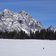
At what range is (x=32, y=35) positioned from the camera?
10562 centimetres

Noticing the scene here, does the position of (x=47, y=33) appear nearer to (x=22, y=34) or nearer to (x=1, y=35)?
(x=22, y=34)

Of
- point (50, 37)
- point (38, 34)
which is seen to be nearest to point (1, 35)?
point (38, 34)

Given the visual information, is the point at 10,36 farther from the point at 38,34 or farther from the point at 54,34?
the point at 54,34

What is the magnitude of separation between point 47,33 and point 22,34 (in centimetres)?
1386

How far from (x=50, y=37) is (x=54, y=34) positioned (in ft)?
11.1

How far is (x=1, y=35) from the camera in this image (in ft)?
343

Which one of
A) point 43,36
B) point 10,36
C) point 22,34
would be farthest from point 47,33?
point 10,36

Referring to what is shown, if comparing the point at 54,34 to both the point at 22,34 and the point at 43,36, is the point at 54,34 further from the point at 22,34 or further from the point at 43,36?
the point at 22,34

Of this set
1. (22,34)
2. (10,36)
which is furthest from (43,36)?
(10,36)

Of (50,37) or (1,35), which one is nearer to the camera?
(50,37)

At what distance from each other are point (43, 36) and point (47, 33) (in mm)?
3763

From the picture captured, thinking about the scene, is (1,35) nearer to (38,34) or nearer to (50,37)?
(38,34)

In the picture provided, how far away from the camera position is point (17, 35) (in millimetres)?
104062

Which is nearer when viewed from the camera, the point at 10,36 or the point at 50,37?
the point at 50,37
